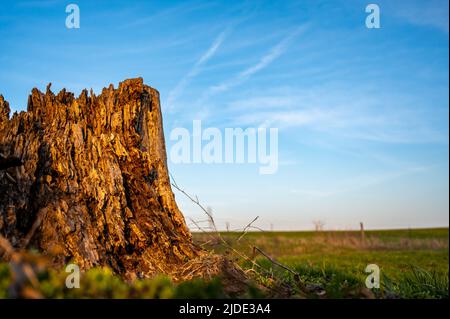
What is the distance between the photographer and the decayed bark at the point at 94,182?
4852 millimetres

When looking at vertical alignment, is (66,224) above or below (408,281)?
above

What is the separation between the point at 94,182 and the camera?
17.8ft

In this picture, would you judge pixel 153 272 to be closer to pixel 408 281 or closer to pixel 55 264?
pixel 55 264

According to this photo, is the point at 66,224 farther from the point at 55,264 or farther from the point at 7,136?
the point at 7,136

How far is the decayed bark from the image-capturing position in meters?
4.85

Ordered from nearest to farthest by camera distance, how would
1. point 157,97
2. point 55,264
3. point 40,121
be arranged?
point 55,264, point 40,121, point 157,97

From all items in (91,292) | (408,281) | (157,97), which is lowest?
(408,281)
